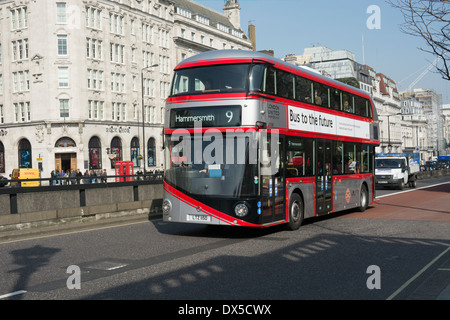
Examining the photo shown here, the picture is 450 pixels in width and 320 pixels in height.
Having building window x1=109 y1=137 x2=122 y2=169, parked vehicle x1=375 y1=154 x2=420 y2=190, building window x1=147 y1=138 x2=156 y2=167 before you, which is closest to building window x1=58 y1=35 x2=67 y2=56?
building window x1=109 y1=137 x2=122 y2=169

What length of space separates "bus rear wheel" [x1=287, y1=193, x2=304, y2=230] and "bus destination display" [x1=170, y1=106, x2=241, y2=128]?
9.51 feet

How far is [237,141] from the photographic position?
39.4 ft

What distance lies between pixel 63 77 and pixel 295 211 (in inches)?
1866

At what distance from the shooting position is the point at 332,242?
1172cm

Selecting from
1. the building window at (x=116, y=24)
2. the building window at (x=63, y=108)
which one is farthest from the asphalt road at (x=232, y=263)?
the building window at (x=116, y=24)

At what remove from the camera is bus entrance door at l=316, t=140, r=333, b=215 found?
15.4 metres

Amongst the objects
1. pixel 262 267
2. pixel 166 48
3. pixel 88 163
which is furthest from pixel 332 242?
pixel 166 48

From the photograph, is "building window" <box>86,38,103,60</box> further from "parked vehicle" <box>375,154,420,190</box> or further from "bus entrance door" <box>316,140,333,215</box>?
"bus entrance door" <box>316,140,333,215</box>

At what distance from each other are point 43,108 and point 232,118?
47993 mm

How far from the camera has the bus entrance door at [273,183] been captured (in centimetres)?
1237

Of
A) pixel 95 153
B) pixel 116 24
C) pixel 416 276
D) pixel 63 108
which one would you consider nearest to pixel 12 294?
pixel 416 276

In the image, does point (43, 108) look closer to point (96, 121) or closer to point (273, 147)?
point (96, 121)

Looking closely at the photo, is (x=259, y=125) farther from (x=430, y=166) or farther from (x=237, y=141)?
Result: (x=430, y=166)

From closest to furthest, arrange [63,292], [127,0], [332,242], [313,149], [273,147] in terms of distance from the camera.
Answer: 1. [63,292]
2. [332,242]
3. [273,147]
4. [313,149]
5. [127,0]
